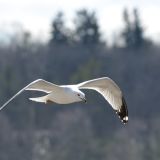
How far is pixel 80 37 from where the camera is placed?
46500 millimetres

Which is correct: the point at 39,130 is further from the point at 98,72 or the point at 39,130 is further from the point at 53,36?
the point at 53,36

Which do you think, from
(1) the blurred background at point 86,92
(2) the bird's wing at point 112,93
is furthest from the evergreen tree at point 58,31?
(2) the bird's wing at point 112,93

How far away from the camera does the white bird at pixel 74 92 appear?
35.9ft

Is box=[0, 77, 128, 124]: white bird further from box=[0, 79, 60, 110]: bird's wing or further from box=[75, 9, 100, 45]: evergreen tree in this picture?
box=[75, 9, 100, 45]: evergreen tree

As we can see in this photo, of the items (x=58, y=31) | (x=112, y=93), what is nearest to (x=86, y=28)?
(x=58, y=31)

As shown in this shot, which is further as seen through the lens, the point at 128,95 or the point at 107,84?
the point at 128,95

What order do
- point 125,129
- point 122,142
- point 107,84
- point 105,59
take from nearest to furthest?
point 107,84
point 122,142
point 125,129
point 105,59

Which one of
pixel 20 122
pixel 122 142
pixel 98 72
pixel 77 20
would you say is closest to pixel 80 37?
pixel 77 20

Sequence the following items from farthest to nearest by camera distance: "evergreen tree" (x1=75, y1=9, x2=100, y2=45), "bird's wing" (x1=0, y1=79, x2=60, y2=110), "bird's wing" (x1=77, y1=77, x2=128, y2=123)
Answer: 1. "evergreen tree" (x1=75, y1=9, x2=100, y2=45)
2. "bird's wing" (x1=77, y1=77, x2=128, y2=123)
3. "bird's wing" (x1=0, y1=79, x2=60, y2=110)

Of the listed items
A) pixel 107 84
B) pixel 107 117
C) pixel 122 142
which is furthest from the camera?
pixel 107 117

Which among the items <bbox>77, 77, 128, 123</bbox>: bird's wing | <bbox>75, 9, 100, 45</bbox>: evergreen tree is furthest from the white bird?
<bbox>75, 9, 100, 45</bbox>: evergreen tree

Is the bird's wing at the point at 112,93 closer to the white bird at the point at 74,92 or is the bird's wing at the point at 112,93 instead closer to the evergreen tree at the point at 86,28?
the white bird at the point at 74,92

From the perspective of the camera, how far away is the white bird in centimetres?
1094

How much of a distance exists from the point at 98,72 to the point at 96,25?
5637mm
